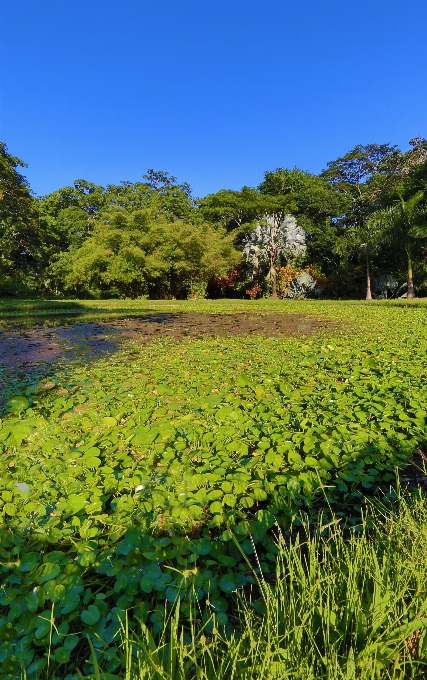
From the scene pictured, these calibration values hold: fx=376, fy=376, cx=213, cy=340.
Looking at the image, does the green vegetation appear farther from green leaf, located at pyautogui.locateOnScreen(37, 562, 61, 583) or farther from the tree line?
the tree line

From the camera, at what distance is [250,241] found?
2841cm

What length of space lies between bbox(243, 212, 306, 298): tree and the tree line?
78mm

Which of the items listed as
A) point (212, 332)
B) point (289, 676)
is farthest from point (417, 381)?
point (212, 332)

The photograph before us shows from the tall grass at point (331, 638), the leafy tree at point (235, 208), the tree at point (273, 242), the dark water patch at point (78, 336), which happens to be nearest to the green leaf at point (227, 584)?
the tall grass at point (331, 638)

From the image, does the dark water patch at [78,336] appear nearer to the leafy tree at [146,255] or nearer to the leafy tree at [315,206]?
the leafy tree at [146,255]

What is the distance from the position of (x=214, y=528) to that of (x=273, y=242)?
88.5 ft

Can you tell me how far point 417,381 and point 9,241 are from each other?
23.8 m

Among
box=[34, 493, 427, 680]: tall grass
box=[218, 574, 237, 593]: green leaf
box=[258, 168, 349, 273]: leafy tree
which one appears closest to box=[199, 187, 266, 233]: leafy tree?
box=[258, 168, 349, 273]: leafy tree

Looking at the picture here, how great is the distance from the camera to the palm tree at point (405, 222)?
19.5 meters

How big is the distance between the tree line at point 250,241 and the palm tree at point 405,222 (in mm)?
56

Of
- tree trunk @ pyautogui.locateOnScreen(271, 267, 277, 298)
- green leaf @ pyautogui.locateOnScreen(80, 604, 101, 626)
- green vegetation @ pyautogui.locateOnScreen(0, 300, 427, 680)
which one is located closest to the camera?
green vegetation @ pyautogui.locateOnScreen(0, 300, 427, 680)

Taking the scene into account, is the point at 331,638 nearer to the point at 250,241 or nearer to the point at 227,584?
the point at 227,584

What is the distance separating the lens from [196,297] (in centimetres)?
2809

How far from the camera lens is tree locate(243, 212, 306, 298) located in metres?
27.6
